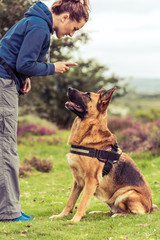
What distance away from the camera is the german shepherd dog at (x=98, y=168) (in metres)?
4.53

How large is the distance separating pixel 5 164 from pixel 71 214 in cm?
141

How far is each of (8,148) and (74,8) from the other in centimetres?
193

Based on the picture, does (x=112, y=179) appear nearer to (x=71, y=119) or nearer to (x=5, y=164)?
(x=5, y=164)

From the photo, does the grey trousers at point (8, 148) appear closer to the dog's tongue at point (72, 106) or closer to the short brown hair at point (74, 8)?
the dog's tongue at point (72, 106)

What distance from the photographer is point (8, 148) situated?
13.9ft

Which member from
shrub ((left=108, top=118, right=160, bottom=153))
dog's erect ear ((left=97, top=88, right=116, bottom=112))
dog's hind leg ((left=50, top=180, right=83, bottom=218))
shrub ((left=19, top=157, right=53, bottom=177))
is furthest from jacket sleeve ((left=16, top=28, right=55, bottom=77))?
shrub ((left=108, top=118, right=160, bottom=153))

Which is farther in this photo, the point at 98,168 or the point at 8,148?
the point at 98,168

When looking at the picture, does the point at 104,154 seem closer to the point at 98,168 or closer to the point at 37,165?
the point at 98,168

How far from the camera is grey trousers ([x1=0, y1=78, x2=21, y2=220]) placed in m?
4.15

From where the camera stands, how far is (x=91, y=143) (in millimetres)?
4594

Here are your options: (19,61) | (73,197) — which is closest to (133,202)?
(73,197)

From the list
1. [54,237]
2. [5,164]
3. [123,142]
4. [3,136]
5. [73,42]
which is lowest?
[123,142]

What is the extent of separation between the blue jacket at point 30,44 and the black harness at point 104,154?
114cm

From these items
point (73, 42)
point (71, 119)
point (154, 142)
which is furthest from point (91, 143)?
point (71, 119)
